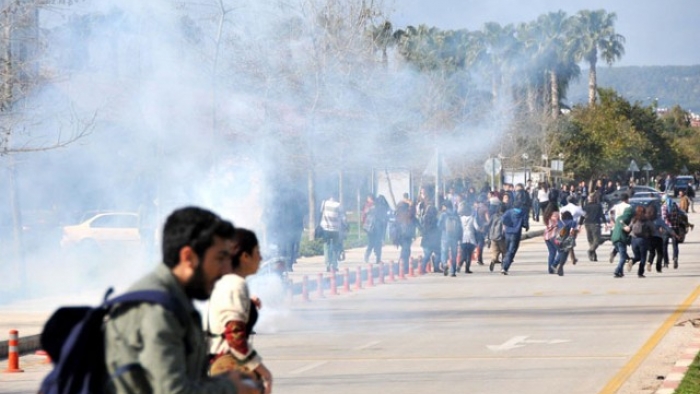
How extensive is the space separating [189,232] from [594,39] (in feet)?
355

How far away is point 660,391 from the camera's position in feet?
39.2

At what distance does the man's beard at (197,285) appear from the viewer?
15.1 ft

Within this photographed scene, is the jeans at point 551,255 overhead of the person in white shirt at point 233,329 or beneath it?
beneath

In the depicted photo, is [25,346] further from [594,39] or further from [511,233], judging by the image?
[594,39]

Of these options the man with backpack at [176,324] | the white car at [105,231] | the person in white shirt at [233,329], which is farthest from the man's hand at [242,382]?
the white car at [105,231]

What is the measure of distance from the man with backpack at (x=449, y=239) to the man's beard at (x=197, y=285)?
79.5ft

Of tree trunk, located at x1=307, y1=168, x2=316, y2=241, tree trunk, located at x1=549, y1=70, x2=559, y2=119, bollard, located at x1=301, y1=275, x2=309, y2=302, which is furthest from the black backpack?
tree trunk, located at x1=549, y1=70, x2=559, y2=119

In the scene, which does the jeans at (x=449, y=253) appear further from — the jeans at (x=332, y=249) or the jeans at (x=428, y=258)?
the jeans at (x=332, y=249)

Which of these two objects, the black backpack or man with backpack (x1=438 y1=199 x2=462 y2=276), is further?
man with backpack (x1=438 y1=199 x2=462 y2=276)

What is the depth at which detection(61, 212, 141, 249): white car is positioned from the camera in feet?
118

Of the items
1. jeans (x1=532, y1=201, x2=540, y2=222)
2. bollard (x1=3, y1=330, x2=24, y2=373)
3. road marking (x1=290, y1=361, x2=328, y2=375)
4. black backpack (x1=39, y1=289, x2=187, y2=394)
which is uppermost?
black backpack (x1=39, y1=289, x2=187, y2=394)

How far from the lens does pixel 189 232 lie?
461 cm

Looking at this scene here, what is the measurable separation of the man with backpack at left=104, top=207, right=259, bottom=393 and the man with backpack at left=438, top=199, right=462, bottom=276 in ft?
79.0

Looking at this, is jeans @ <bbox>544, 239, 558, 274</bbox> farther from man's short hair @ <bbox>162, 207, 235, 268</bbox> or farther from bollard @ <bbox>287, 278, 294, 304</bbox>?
man's short hair @ <bbox>162, 207, 235, 268</bbox>
